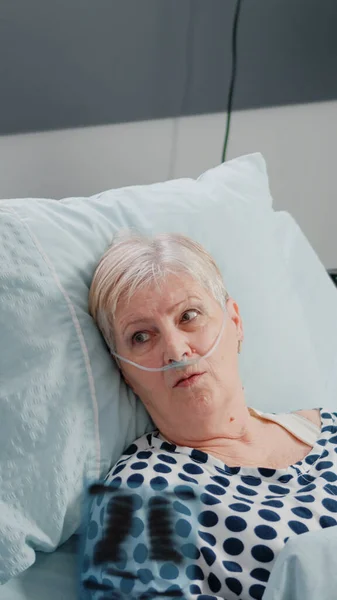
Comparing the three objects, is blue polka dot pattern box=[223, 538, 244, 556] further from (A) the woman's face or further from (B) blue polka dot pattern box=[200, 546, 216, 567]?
(A) the woman's face

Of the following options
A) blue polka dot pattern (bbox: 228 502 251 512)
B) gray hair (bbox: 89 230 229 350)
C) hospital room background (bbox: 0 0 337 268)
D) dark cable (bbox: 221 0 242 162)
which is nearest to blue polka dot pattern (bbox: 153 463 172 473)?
blue polka dot pattern (bbox: 228 502 251 512)

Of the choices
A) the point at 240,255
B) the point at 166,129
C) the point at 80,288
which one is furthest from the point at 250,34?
→ the point at 80,288

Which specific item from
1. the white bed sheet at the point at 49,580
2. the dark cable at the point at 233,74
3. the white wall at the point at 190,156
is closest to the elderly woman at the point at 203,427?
the white bed sheet at the point at 49,580

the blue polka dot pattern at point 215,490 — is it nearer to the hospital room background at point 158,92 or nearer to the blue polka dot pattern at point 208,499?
the blue polka dot pattern at point 208,499

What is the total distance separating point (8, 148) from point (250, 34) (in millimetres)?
664

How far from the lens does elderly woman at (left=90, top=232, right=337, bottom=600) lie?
1.13m

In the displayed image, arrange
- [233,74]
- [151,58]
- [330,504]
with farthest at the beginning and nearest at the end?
[233,74] → [151,58] → [330,504]

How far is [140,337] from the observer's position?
4.12ft

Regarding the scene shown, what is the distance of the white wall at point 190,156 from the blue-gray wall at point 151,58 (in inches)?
1.4

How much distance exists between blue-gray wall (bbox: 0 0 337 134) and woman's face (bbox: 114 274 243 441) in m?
0.65

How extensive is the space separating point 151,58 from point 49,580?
3.78ft

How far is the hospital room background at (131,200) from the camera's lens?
1.19 meters

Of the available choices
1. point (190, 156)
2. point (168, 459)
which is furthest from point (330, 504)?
point (190, 156)

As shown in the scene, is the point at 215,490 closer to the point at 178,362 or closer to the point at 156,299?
the point at 178,362
